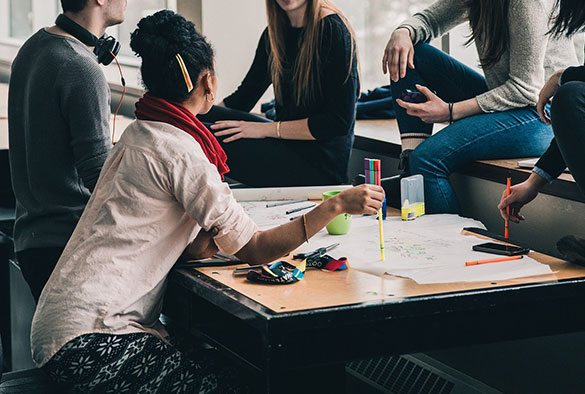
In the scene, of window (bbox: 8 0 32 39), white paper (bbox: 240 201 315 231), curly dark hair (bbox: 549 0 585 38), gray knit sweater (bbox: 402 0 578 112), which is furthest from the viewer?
window (bbox: 8 0 32 39)

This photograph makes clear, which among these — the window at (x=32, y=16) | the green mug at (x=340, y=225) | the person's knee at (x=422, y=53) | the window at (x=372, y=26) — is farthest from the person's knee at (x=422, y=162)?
the window at (x=32, y=16)

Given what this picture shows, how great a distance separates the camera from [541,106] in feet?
5.89

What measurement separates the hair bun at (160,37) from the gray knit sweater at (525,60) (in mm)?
972

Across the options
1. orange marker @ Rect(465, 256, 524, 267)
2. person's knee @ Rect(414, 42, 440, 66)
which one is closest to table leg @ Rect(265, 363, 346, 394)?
orange marker @ Rect(465, 256, 524, 267)

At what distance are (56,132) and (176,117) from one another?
499 mm

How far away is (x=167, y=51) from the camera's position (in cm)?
146

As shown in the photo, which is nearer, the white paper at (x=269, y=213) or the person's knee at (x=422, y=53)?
the white paper at (x=269, y=213)

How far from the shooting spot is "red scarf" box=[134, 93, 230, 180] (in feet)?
4.83

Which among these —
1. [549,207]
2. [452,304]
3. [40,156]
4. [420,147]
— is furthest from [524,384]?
[40,156]

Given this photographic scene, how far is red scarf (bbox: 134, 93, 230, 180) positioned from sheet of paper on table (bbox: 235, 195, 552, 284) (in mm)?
296

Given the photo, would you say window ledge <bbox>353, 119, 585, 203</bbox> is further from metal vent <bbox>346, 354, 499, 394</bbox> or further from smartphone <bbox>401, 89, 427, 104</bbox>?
metal vent <bbox>346, 354, 499, 394</bbox>

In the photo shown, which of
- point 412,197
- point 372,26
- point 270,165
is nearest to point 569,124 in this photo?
point 412,197

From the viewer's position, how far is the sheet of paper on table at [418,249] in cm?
138

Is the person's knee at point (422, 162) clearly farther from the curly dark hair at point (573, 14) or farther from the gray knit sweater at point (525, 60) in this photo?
the curly dark hair at point (573, 14)
